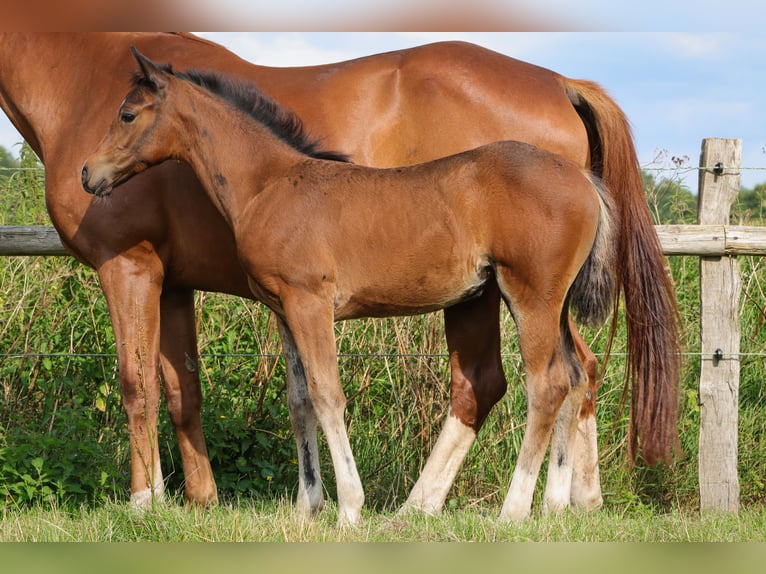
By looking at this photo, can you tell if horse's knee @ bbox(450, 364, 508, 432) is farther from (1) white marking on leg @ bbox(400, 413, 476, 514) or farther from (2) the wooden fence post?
(2) the wooden fence post

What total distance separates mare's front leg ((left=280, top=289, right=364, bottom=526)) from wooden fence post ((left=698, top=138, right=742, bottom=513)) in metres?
2.39

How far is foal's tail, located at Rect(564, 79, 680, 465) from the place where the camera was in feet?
13.8

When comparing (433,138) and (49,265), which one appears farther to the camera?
(49,265)

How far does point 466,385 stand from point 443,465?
44 centimetres

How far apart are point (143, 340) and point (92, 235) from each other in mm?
608

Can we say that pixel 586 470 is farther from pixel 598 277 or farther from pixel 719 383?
pixel 598 277

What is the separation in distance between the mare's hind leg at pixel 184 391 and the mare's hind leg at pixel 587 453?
2069mm

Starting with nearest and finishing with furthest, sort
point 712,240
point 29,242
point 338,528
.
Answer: point 338,528 → point 712,240 → point 29,242

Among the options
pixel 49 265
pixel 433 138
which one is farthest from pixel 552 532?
pixel 49 265

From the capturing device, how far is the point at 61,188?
423cm

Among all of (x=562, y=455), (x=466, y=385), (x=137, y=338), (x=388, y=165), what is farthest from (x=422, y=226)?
(x=137, y=338)

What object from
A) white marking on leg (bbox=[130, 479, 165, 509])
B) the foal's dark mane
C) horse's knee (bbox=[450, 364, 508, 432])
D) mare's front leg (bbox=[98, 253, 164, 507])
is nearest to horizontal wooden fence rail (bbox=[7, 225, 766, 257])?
horse's knee (bbox=[450, 364, 508, 432])

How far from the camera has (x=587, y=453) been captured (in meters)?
4.61

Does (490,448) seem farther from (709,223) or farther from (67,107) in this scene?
(67,107)
